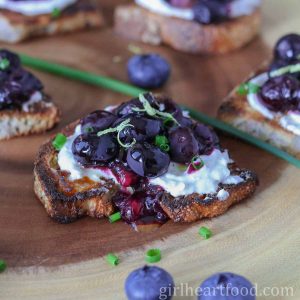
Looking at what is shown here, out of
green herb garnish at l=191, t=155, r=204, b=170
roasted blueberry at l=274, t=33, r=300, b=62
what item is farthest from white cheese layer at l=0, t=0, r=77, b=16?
green herb garnish at l=191, t=155, r=204, b=170

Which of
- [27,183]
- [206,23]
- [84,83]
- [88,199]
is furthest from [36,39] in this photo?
[88,199]

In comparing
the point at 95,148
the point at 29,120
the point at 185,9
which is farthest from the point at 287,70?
the point at 29,120

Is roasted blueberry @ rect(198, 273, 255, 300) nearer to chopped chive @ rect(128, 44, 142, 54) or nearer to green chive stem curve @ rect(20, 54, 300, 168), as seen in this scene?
green chive stem curve @ rect(20, 54, 300, 168)

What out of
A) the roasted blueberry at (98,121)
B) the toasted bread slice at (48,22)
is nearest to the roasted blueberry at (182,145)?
the roasted blueberry at (98,121)

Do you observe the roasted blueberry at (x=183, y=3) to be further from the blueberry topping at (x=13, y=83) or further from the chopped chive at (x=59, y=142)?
the chopped chive at (x=59, y=142)

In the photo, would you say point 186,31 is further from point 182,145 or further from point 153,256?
point 153,256

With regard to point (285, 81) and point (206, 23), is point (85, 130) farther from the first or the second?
point (206, 23)
